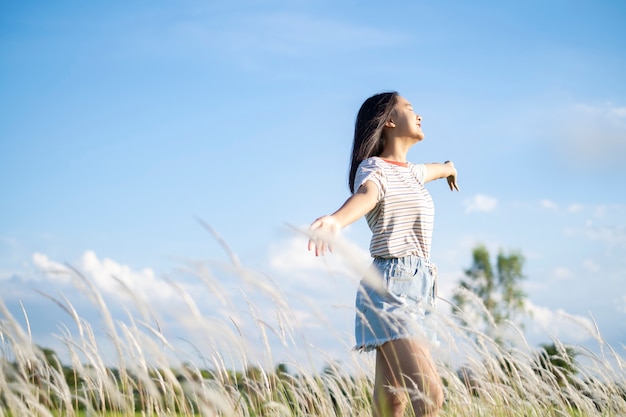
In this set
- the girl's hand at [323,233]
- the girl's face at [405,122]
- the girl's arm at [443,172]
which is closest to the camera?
the girl's hand at [323,233]

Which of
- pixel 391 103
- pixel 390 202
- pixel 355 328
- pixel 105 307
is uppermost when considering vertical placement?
pixel 391 103

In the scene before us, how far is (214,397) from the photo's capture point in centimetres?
151

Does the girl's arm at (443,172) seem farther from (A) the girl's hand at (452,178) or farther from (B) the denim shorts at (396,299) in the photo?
(B) the denim shorts at (396,299)

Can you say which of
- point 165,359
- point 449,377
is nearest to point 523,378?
point 449,377

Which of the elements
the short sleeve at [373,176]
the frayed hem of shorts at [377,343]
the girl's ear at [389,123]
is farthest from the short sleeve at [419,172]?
the frayed hem of shorts at [377,343]

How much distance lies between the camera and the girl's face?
10.6 ft

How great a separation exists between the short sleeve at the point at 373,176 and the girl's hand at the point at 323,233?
0.55m

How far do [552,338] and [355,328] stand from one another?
4.68 feet

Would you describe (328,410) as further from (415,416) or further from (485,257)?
(485,257)

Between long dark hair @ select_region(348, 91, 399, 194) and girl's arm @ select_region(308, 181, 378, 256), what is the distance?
19.6 inches

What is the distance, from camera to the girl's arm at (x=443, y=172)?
3.90 meters

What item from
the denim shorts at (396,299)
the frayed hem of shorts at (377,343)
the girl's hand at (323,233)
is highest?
the girl's hand at (323,233)

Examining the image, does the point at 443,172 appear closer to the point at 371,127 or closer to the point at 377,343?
the point at 371,127

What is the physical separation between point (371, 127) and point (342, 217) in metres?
0.95
